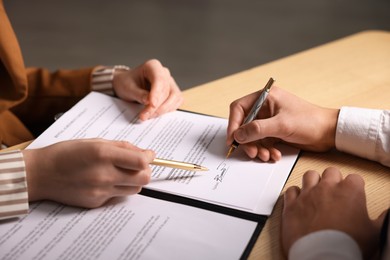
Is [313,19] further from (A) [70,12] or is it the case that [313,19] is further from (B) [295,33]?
(A) [70,12]

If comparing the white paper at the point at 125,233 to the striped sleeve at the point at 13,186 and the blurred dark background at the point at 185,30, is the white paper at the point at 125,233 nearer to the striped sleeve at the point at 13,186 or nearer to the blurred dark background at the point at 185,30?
the striped sleeve at the point at 13,186

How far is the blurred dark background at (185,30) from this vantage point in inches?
105

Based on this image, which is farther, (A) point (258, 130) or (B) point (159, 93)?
(B) point (159, 93)

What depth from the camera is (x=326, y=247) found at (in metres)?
0.54

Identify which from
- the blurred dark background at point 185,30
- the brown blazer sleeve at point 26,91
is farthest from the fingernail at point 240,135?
the blurred dark background at point 185,30

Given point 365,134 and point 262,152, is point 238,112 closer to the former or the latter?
point 262,152

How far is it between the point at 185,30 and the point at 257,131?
229 cm

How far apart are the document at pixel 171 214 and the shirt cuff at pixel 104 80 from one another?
0.21m

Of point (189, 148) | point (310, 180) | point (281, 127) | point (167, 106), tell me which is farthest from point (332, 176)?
point (167, 106)

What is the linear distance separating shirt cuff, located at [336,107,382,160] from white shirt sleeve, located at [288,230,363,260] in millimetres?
241

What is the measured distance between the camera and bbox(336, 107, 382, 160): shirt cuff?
0.75 m

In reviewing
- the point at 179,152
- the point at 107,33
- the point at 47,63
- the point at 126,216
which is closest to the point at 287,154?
the point at 179,152

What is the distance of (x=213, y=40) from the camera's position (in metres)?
2.87

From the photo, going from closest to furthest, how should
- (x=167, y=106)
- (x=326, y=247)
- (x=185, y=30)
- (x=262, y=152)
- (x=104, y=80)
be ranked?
(x=326, y=247)
(x=262, y=152)
(x=167, y=106)
(x=104, y=80)
(x=185, y=30)
